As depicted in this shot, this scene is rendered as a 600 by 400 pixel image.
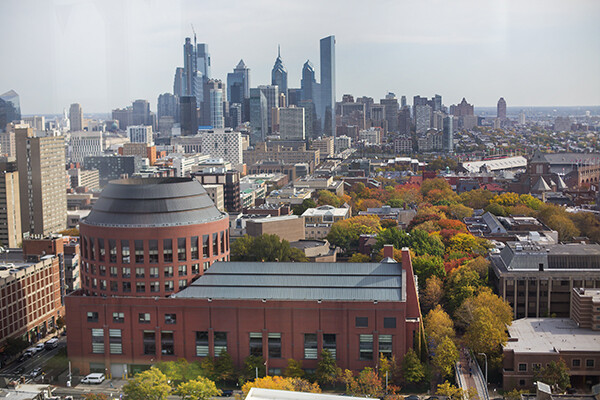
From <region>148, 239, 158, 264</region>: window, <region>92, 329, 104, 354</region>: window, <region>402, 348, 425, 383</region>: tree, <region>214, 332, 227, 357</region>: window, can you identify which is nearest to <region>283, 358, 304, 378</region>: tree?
<region>214, 332, 227, 357</region>: window

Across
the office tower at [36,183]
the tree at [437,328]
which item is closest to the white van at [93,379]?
the tree at [437,328]

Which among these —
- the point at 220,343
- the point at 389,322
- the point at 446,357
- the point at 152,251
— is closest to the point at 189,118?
the point at 152,251

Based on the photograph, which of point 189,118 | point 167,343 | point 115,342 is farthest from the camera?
point 189,118

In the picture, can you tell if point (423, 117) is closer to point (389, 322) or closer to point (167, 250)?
point (167, 250)

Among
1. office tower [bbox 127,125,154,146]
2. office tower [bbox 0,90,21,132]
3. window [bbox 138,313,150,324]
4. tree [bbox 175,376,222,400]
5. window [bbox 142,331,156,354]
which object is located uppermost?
office tower [bbox 0,90,21,132]

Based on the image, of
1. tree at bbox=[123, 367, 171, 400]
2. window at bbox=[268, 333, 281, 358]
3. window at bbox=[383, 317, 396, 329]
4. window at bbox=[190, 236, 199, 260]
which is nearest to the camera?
tree at bbox=[123, 367, 171, 400]

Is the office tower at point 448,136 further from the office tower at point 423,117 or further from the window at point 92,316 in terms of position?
the window at point 92,316

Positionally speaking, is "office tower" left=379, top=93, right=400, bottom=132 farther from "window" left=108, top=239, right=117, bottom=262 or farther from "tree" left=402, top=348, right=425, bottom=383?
"tree" left=402, top=348, right=425, bottom=383

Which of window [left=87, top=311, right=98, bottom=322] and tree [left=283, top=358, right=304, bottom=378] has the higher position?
window [left=87, top=311, right=98, bottom=322]
